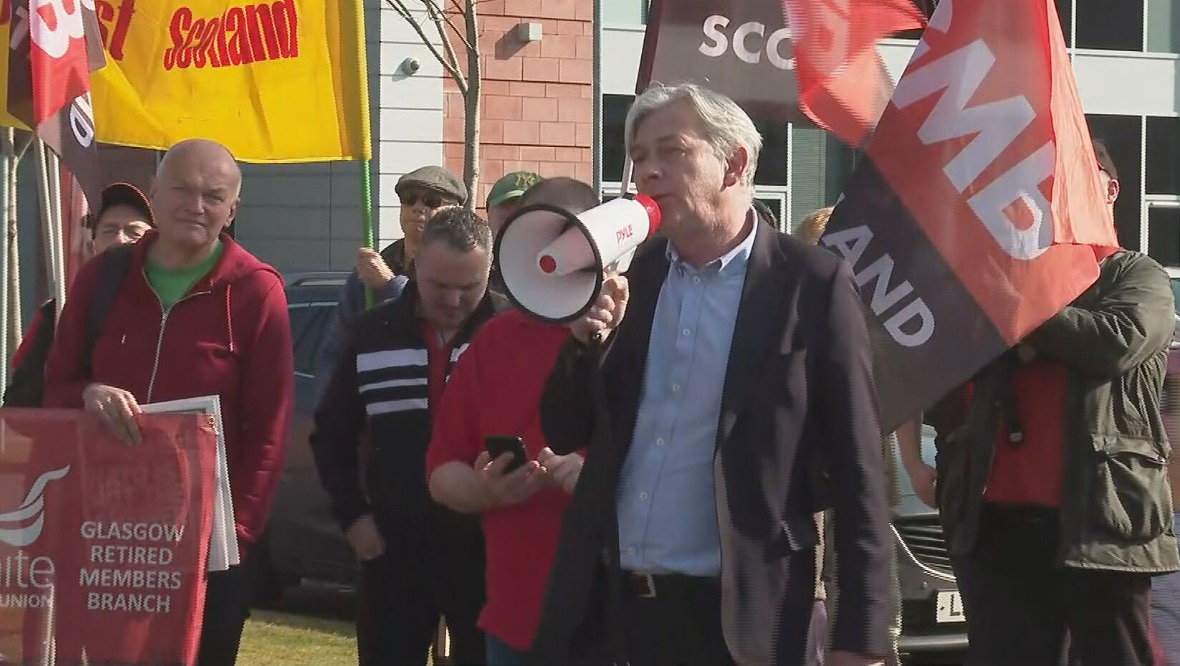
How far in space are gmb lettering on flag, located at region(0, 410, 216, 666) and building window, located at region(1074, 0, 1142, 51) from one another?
64.7 ft

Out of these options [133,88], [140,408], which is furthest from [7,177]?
[140,408]

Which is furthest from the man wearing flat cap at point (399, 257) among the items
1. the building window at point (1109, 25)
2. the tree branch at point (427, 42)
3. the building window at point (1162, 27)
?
the building window at point (1162, 27)

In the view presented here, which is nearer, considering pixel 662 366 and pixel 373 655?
pixel 662 366

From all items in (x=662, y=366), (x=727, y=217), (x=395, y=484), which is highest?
(x=727, y=217)

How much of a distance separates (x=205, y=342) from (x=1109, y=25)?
1983 cm

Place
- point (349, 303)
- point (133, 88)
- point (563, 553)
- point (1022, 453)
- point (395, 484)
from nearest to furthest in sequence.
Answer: point (563, 553)
point (1022, 453)
point (395, 484)
point (349, 303)
point (133, 88)

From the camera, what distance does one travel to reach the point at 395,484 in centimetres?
567

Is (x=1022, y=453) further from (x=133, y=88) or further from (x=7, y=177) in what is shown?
(x=7, y=177)

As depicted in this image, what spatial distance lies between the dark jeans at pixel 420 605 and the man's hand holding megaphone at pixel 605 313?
6.05 feet

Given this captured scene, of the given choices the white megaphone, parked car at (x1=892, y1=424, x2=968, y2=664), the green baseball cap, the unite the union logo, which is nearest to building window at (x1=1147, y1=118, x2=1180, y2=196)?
parked car at (x1=892, y1=424, x2=968, y2=664)

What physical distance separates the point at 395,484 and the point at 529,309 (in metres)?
2.05

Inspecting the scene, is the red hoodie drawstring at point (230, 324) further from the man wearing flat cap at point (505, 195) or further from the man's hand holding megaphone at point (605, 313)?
the man's hand holding megaphone at point (605, 313)

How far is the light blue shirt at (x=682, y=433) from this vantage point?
3855 mm

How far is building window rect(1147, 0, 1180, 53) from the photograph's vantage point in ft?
77.4
